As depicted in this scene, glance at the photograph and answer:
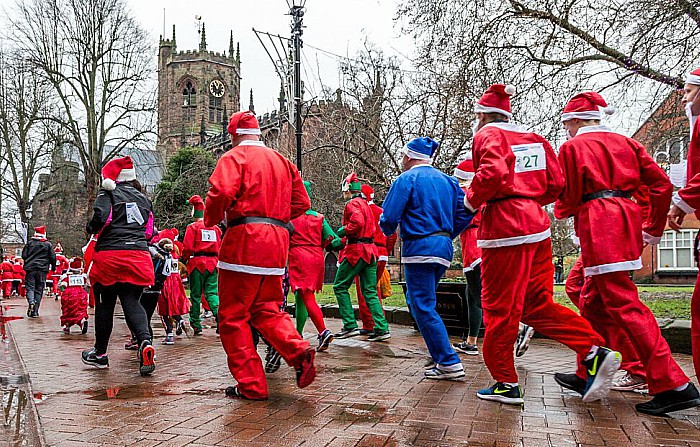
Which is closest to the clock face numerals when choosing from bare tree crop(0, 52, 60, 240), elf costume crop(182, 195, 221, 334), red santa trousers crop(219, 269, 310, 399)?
bare tree crop(0, 52, 60, 240)

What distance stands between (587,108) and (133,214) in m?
4.30

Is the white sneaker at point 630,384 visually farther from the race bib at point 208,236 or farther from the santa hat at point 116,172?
the race bib at point 208,236

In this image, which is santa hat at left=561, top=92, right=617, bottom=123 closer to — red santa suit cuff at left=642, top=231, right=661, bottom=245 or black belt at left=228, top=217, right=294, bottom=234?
red santa suit cuff at left=642, top=231, right=661, bottom=245

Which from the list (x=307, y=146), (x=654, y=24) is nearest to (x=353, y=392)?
(x=654, y=24)

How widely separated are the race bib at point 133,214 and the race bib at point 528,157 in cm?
378

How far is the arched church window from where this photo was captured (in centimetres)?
8006

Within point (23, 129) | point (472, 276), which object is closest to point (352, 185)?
point (472, 276)

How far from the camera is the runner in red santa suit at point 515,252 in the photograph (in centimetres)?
478

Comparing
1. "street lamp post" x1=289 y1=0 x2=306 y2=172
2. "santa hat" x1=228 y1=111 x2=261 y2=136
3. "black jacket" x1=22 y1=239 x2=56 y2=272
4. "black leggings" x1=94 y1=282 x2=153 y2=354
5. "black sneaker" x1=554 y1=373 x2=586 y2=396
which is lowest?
"black sneaker" x1=554 y1=373 x2=586 y2=396

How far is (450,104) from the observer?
18078 millimetres

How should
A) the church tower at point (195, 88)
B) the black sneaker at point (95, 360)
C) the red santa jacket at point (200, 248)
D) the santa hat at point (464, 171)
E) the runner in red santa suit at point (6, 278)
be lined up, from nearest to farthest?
the black sneaker at point (95, 360) → the santa hat at point (464, 171) → the red santa jacket at point (200, 248) → the runner in red santa suit at point (6, 278) → the church tower at point (195, 88)

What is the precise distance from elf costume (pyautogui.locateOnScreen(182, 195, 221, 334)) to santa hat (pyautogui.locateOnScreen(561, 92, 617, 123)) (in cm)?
596

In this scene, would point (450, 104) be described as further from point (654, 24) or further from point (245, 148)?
point (245, 148)

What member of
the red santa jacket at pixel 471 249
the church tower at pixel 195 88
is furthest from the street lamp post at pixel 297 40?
the church tower at pixel 195 88
